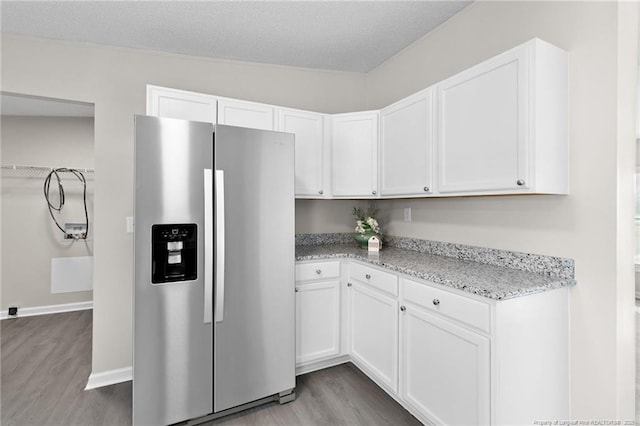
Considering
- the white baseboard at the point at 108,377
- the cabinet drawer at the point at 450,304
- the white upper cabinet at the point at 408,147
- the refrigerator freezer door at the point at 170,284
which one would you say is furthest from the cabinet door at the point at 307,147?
the white baseboard at the point at 108,377

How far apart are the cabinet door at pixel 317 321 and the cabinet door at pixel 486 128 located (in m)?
1.15

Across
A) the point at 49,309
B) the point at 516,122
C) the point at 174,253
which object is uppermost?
the point at 516,122

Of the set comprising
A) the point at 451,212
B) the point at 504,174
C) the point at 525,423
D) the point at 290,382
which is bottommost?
the point at 290,382

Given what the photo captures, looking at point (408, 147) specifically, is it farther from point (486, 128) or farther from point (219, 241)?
point (219, 241)

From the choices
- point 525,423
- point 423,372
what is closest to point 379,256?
point 423,372

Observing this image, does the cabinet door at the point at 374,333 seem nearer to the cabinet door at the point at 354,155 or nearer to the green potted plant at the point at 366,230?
the green potted plant at the point at 366,230

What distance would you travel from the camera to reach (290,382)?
2146mm

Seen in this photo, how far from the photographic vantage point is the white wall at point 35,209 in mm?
3859

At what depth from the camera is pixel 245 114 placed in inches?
99.4

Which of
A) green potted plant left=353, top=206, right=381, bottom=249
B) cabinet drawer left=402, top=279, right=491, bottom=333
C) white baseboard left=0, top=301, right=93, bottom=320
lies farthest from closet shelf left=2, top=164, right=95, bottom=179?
cabinet drawer left=402, top=279, right=491, bottom=333

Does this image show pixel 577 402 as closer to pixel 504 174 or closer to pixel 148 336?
pixel 504 174

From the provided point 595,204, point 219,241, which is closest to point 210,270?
point 219,241

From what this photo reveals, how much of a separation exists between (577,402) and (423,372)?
29.2 inches

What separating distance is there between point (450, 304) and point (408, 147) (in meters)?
1.19
